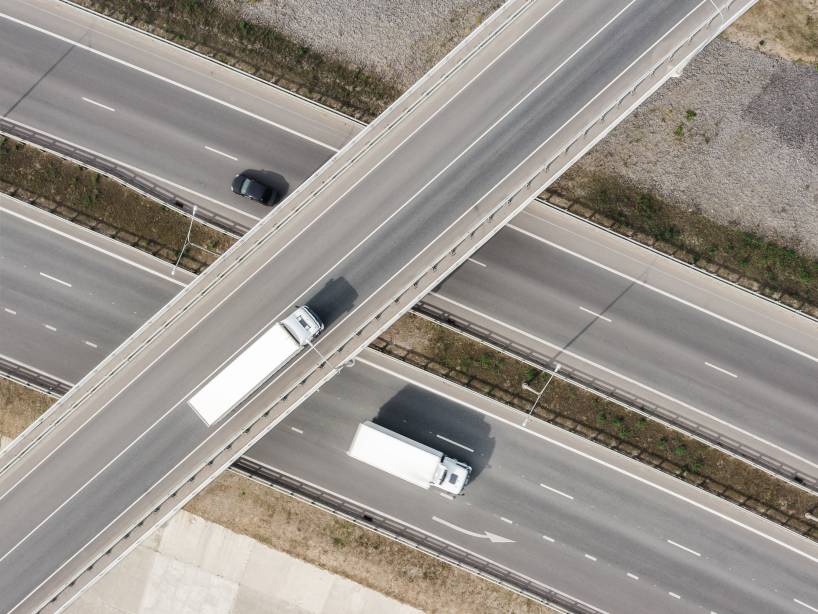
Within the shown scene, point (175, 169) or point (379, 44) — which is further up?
point (379, 44)

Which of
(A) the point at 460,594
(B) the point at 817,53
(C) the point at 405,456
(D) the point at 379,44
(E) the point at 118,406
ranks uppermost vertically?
(B) the point at 817,53

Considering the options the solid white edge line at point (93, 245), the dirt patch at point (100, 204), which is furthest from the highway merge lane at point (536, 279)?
the solid white edge line at point (93, 245)

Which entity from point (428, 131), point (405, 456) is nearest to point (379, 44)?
point (428, 131)

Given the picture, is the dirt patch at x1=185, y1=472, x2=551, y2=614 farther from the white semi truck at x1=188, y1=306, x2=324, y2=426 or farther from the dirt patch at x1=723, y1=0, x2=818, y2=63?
the dirt patch at x1=723, y1=0, x2=818, y2=63

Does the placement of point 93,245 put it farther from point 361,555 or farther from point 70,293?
point 361,555

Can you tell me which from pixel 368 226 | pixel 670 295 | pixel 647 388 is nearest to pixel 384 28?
pixel 368 226

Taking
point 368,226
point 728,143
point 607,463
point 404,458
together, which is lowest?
point 404,458

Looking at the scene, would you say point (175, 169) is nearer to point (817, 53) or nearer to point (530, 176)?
point (530, 176)
